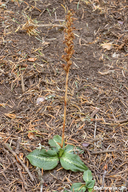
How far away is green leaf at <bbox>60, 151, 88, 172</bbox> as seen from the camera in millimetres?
2205

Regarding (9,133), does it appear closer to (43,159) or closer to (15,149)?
(15,149)

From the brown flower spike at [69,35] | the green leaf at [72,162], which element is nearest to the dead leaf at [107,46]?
the brown flower spike at [69,35]

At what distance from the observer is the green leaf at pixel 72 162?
221 cm

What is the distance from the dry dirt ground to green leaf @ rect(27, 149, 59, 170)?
7cm

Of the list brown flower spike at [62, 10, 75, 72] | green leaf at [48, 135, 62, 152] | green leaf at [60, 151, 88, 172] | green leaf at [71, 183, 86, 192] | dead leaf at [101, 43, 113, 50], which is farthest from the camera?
dead leaf at [101, 43, 113, 50]

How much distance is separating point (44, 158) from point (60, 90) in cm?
105

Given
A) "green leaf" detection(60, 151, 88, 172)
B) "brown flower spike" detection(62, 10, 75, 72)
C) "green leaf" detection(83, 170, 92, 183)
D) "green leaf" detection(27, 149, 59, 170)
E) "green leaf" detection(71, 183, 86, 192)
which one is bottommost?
"green leaf" detection(71, 183, 86, 192)

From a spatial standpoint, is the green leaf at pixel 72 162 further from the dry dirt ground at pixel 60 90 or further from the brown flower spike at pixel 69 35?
the brown flower spike at pixel 69 35

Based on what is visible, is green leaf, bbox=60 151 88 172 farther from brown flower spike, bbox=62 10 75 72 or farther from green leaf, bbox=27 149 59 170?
brown flower spike, bbox=62 10 75 72

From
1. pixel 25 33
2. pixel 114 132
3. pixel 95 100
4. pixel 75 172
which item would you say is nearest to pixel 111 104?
pixel 95 100

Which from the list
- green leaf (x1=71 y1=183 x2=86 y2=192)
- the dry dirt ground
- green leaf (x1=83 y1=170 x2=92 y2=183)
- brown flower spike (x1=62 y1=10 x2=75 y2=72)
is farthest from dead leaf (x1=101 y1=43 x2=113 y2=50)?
green leaf (x1=71 y1=183 x2=86 y2=192)

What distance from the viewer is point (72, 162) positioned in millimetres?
2246

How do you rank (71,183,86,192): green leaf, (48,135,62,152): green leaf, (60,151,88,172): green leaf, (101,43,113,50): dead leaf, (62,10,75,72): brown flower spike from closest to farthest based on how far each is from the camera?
(62,10,75,72): brown flower spike < (71,183,86,192): green leaf < (60,151,88,172): green leaf < (48,135,62,152): green leaf < (101,43,113,50): dead leaf

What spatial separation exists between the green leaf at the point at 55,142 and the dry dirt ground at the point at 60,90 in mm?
84
